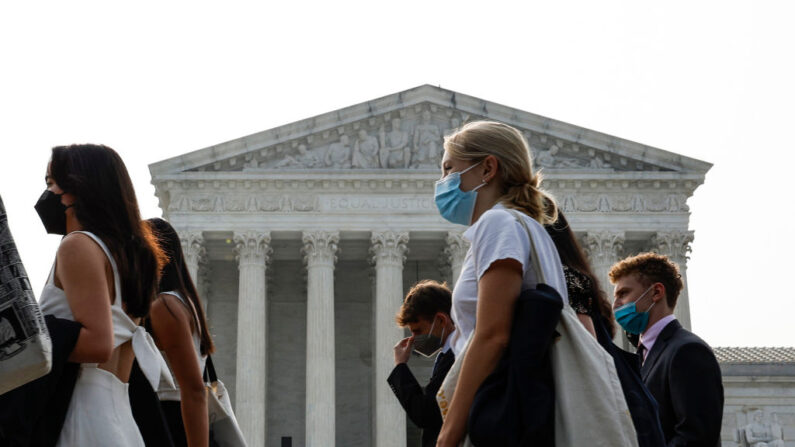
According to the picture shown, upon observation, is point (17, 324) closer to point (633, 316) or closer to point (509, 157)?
point (509, 157)

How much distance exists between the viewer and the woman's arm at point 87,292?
495 centimetres

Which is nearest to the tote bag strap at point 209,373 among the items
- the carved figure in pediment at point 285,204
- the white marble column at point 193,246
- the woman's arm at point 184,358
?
the woman's arm at point 184,358

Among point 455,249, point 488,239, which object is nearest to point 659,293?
point 488,239

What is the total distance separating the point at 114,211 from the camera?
5617 millimetres

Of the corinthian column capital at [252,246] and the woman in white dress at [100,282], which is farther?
the corinthian column capital at [252,246]

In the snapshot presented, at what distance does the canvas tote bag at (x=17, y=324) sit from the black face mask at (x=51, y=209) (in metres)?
2.39

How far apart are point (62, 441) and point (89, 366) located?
372 millimetres

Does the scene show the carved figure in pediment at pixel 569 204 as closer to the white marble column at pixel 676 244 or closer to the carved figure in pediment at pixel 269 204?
the white marble column at pixel 676 244

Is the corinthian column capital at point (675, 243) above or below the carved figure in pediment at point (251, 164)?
below

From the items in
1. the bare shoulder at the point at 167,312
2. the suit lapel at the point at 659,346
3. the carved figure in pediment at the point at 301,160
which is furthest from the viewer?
the carved figure in pediment at the point at 301,160

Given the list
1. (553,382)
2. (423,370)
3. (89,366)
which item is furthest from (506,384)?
(423,370)

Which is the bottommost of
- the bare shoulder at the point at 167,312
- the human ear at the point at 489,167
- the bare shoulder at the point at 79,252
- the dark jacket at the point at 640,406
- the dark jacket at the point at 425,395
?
the dark jacket at the point at 425,395

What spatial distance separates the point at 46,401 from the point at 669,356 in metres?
4.44

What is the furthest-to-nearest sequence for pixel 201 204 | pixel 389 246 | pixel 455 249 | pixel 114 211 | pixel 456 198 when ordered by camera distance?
pixel 201 204 → pixel 455 249 → pixel 389 246 → pixel 456 198 → pixel 114 211
